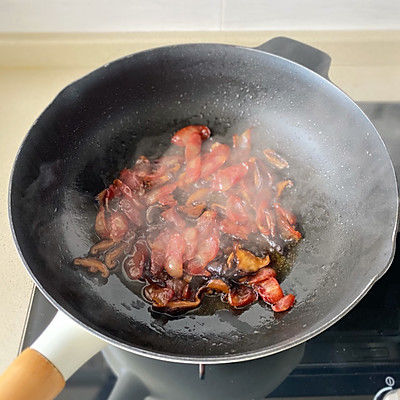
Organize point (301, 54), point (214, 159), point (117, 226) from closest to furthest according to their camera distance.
A: point (117, 226)
point (214, 159)
point (301, 54)

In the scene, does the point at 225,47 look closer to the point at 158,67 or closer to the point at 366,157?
the point at 158,67

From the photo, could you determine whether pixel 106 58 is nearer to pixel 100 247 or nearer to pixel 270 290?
pixel 100 247

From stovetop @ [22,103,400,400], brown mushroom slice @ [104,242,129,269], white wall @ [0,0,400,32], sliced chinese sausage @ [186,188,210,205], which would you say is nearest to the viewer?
stovetop @ [22,103,400,400]

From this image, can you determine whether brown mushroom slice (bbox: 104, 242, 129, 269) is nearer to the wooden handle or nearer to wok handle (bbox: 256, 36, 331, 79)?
the wooden handle

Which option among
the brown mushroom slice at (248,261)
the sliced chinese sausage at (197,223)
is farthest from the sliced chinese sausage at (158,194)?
the brown mushroom slice at (248,261)

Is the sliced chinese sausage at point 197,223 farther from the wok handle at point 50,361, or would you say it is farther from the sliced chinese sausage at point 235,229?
the wok handle at point 50,361

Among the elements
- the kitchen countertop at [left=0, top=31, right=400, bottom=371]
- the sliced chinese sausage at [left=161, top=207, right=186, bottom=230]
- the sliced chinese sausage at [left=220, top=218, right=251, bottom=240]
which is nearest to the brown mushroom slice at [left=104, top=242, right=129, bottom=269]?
the sliced chinese sausage at [left=161, top=207, right=186, bottom=230]

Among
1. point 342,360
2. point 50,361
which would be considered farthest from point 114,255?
point 342,360
